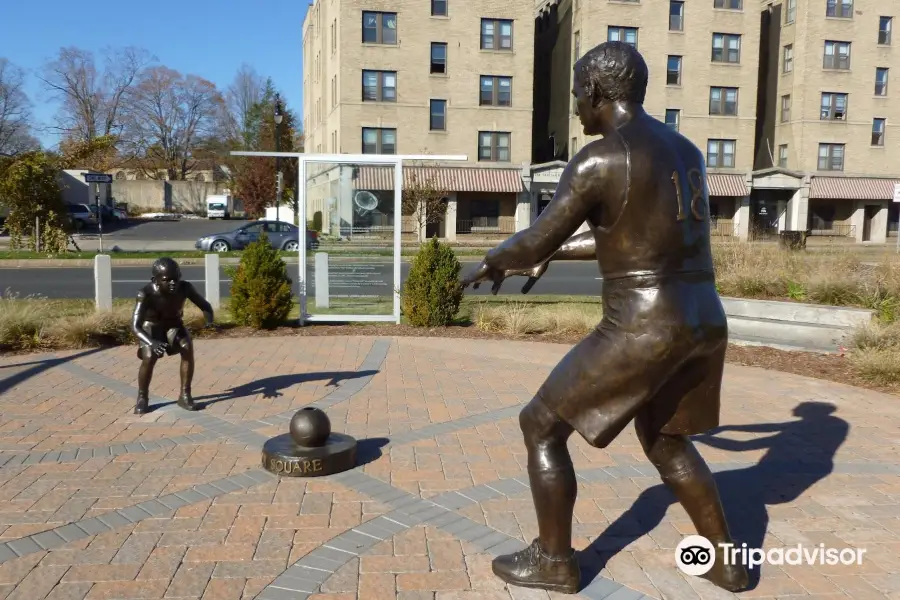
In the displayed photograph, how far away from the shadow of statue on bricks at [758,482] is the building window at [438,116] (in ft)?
103

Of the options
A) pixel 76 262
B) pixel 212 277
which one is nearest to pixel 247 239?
pixel 76 262

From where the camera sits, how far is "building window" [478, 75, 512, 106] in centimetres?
3659

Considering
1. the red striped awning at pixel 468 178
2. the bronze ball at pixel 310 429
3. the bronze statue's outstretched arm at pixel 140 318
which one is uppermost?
the red striped awning at pixel 468 178

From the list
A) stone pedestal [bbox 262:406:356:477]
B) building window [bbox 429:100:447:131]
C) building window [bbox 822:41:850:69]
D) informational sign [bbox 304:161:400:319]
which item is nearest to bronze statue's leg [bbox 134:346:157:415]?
stone pedestal [bbox 262:406:356:477]

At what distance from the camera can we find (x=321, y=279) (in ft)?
37.5

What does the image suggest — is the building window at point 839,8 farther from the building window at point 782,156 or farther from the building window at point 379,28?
the building window at point 379,28

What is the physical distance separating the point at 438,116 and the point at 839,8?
2248cm

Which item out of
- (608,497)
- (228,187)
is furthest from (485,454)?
(228,187)

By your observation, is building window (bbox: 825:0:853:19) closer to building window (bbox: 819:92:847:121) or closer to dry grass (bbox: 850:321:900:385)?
building window (bbox: 819:92:847:121)

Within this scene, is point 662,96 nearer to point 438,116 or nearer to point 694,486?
point 438,116

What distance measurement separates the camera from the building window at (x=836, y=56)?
39.8 metres

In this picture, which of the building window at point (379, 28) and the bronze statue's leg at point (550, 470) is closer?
the bronze statue's leg at point (550, 470)

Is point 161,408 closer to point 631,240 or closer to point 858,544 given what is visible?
point 631,240

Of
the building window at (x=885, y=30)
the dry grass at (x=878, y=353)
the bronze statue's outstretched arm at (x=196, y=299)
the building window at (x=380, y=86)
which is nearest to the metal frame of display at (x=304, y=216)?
the bronze statue's outstretched arm at (x=196, y=299)
